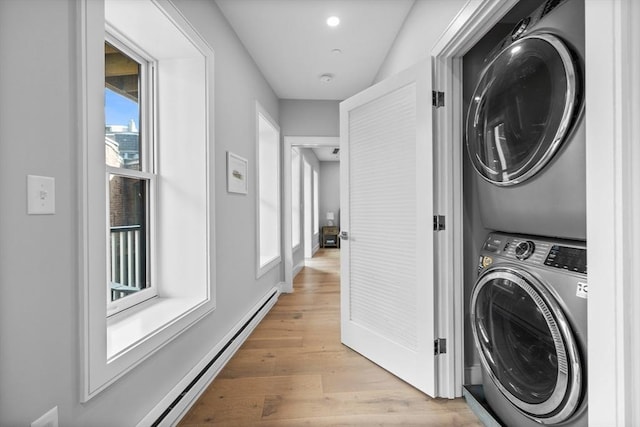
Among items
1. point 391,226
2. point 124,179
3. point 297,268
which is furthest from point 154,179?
point 297,268

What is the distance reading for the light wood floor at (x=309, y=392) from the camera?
4.94 ft

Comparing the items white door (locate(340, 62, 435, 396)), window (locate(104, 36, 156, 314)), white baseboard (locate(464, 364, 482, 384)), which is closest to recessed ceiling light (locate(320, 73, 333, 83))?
white door (locate(340, 62, 435, 396))

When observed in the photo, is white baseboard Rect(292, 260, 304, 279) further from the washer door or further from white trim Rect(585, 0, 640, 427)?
white trim Rect(585, 0, 640, 427)

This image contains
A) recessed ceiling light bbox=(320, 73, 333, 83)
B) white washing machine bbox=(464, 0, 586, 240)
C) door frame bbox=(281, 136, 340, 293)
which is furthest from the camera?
door frame bbox=(281, 136, 340, 293)

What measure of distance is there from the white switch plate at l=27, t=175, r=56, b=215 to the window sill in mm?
594

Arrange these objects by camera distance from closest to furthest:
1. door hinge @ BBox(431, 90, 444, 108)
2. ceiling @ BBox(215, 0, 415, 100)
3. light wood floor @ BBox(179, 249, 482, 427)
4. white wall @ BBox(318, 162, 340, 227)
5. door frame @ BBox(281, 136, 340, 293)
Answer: light wood floor @ BBox(179, 249, 482, 427) → door hinge @ BBox(431, 90, 444, 108) → ceiling @ BBox(215, 0, 415, 100) → door frame @ BBox(281, 136, 340, 293) → white wall @ BBox(318, 162, 340, 227)

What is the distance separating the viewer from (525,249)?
3.89 ft

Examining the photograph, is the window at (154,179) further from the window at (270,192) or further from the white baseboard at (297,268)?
the white baseboard at (297,268)

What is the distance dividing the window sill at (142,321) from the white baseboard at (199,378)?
0.34 metres

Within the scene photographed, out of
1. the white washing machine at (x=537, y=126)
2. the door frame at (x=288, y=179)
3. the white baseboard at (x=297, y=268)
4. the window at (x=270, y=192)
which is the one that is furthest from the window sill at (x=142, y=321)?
the white baseboard at (x=297, y=268)

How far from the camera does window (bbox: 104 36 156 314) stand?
1.54 m

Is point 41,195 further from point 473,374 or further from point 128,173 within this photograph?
point 473,374

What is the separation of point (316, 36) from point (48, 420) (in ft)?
8.92

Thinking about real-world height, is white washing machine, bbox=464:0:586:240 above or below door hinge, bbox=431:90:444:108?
below
